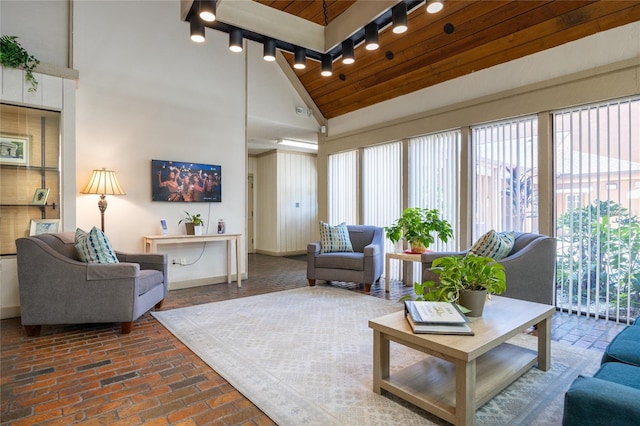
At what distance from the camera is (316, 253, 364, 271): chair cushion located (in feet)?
14.7

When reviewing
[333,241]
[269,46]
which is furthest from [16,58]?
[333,241]

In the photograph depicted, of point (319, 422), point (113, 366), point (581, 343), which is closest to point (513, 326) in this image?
point (319, 422)

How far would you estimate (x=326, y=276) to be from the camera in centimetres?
466

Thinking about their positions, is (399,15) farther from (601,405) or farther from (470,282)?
(601,405)

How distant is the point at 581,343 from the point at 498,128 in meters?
2.50

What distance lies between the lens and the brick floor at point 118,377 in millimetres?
1775

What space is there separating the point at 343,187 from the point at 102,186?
12.5 ft

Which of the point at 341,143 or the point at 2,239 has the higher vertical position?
the point at 341,143

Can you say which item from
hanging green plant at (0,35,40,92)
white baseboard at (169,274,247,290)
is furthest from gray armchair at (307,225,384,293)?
hanging green plant at (0,35,40,92)

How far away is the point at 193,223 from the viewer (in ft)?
15.2

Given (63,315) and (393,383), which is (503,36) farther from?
(63,315)

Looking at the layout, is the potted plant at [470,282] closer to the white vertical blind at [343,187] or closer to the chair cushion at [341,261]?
the chair cushion at [341,261]

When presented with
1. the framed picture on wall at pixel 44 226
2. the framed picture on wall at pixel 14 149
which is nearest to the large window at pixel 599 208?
the framed picture on wall at pixel 44 226

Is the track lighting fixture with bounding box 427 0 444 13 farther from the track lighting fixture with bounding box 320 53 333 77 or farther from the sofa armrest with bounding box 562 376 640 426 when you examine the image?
the sofa armrest with bounding box 562 376 640 426
